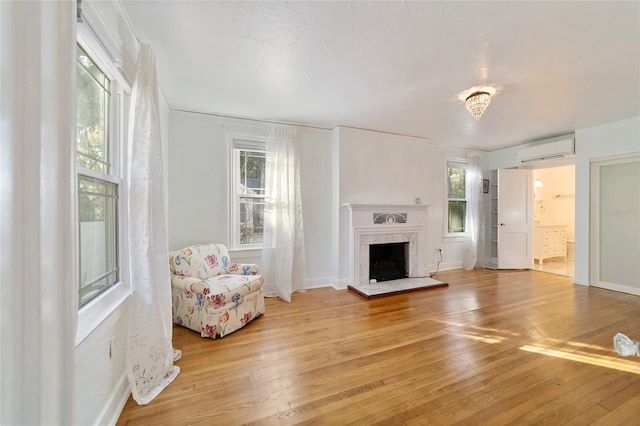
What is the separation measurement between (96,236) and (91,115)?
2.40 ft

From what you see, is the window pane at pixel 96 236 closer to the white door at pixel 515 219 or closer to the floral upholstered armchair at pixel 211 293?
the floral upholstered armchair at pixel 211 293

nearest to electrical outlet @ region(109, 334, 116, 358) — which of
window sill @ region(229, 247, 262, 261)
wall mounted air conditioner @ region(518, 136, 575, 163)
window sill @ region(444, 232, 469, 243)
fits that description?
window sill @ region(229, 247, 262, 261)

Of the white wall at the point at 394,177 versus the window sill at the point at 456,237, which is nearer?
the white wall at the point at 394,177

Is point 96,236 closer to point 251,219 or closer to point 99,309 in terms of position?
point 99,309

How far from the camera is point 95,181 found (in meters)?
1.50

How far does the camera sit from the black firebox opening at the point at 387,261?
13.8ft

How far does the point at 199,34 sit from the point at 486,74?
2565mm

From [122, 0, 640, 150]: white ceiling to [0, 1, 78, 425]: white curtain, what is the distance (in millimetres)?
1335

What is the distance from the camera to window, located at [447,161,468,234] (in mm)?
5230

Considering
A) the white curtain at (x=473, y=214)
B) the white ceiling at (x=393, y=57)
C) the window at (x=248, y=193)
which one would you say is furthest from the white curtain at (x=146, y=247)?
the white curtain at (x=473, y=214)

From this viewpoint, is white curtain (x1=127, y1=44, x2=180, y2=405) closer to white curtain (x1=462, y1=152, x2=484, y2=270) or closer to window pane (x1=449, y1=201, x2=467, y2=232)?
window pane (x1=449, y1=201, x2=467, y2=232)

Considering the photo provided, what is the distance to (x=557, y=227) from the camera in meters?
5.94

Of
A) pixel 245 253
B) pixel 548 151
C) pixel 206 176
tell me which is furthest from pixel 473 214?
pixel 206 176

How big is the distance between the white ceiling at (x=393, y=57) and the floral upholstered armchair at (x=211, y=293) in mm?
1941
